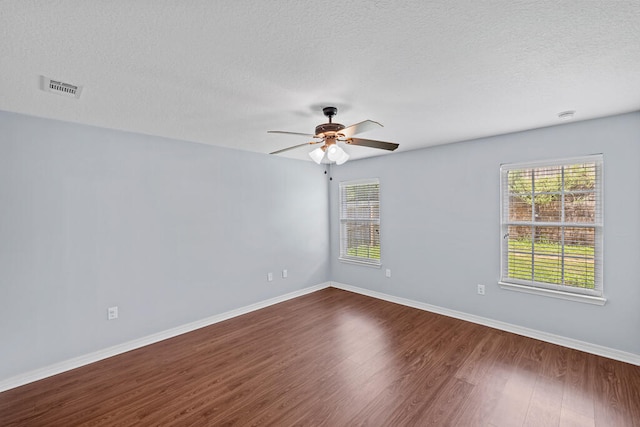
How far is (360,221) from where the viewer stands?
16.7 feet

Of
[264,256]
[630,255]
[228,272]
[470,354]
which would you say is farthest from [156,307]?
[630,255]

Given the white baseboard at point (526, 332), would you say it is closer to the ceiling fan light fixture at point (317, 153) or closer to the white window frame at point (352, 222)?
the white window frame at point (352, 222)

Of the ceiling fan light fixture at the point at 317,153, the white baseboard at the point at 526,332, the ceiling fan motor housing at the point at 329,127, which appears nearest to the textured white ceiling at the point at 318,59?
the ceiling fan motor housing at the point at 329,127

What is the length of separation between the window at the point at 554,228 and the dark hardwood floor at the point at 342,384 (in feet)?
2.28

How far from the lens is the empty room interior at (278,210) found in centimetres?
151

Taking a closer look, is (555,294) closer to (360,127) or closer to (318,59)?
(360,127)

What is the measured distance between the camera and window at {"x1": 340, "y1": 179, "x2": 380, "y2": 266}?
485 centimetres

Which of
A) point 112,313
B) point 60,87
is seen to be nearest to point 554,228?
point 60,87

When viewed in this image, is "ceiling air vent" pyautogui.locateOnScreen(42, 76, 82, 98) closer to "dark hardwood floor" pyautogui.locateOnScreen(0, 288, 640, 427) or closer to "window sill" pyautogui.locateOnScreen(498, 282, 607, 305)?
"dark hardwood floor" pyautogui.locateOnScreen(0, 288, 640, 427)

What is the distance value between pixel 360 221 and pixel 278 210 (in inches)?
59.8

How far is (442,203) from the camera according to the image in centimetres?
397

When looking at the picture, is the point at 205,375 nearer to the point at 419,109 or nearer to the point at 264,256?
the point at 264,256

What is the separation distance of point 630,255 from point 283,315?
3879 mm

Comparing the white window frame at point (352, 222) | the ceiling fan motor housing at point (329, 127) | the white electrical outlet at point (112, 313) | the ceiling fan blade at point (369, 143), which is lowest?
the white electrical outlet at point (112, 313)
